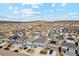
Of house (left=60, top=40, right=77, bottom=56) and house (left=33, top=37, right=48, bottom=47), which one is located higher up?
house (left=33, top=37, right=48, bottom=47)

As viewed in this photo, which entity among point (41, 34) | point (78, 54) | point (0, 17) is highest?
point (0, 17)

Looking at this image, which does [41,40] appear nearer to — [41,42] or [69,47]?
[41,42]

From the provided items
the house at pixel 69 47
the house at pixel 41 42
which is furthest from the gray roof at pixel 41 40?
the house at pixel 69 47

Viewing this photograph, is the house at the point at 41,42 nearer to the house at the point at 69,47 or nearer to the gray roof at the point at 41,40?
the gray roof at the point at 41,40

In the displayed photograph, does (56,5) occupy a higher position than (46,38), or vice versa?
(56,5)

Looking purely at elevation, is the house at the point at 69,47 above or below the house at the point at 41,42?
below

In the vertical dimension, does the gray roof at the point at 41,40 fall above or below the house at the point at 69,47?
above

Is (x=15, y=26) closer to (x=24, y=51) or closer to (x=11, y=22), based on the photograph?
(x=11, y=22)

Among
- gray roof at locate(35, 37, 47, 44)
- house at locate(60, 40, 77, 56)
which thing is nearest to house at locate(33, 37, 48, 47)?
gray roof at locate(35, 37, 47, 44)

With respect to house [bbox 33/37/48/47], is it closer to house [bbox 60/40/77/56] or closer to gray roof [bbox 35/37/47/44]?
gray roof [bbox 35/37/47/44]

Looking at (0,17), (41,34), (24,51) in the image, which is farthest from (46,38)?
(0,17)

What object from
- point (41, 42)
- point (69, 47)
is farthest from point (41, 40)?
point (69, 47)
